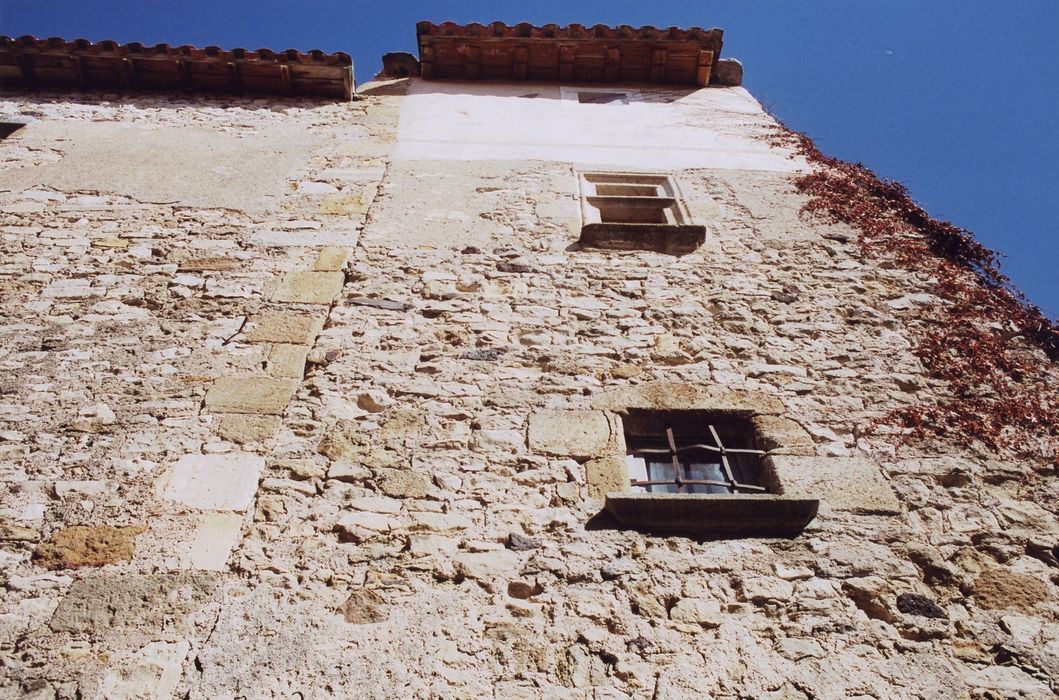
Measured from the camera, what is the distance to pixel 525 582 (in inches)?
105

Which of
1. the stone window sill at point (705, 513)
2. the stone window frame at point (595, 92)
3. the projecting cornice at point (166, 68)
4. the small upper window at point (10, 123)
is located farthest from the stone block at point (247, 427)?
the stone window frame at point (595, 92)

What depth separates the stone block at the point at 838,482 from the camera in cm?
303

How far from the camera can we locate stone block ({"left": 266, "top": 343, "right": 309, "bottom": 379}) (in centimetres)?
354

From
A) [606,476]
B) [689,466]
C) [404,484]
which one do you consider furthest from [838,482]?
[404,484]

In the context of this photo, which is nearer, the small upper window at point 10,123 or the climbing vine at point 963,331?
the climbing vine at point 963,331

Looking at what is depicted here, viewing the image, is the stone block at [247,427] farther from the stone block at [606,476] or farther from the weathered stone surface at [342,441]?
the stone block at [606,476]

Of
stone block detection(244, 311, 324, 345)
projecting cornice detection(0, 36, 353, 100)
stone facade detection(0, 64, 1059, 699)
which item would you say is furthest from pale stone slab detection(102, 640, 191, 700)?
projecting cornice detection(0, 36, 353, 100)

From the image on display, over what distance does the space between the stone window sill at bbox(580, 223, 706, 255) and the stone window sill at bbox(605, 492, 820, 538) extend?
2171 millimetres

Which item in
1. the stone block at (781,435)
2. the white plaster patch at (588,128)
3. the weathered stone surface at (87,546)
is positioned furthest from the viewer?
the white plaster patch at (588,128)

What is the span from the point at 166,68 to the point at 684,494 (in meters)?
6.62

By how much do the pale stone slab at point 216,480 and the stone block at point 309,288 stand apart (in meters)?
1.23

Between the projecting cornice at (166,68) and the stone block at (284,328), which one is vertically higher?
the projecting cornice at (166,68)

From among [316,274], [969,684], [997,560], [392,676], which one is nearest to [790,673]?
[969,684]

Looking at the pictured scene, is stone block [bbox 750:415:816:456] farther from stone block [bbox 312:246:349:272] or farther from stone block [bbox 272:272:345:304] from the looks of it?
stone block [bbox 312:246:349:272]
